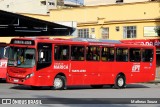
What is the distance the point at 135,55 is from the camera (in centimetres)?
3006

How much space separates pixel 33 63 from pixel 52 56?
46.1 inches

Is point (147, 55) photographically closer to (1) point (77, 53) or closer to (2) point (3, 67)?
(1) point (77, 53)

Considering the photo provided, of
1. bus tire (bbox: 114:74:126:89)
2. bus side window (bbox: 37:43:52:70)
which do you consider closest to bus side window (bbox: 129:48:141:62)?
bus tire (bbox: 114:74:126:89)

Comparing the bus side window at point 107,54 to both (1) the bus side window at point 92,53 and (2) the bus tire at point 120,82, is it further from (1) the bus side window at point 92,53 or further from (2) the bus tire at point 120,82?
(2) the bus tire at point 120,82

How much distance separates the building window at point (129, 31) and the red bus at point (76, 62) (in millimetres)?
17408

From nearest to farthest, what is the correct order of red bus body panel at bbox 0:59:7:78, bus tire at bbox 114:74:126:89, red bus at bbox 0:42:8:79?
bus tire at bbox 114:74:126:89 → red bus at bbox 0:42:8:79 → red bus body panel at bbox 0:59:7:78

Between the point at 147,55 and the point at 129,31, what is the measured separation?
18.1 m

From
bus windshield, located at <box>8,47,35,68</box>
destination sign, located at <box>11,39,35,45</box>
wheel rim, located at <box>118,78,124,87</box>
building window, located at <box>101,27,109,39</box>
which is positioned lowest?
wheel rim, located at <box>118,78,124,87</box>

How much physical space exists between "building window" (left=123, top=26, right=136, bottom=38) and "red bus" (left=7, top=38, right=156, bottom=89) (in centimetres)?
1741

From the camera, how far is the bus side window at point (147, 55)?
3065 cm

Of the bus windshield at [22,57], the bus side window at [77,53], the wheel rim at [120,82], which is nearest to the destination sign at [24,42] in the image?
the bus windshield at [22,57]

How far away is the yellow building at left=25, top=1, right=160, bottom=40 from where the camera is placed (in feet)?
156

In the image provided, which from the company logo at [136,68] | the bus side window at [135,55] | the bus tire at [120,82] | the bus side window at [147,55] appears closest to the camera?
the bus tire at [120,82]

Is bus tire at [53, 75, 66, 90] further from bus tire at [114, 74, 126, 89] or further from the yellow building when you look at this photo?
the yellow building
